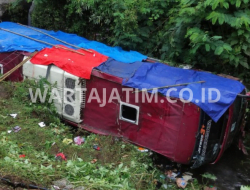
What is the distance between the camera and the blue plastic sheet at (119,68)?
23.5 ft

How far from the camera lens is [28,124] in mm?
7199

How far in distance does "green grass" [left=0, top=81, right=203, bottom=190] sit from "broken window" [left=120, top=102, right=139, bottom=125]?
571mm

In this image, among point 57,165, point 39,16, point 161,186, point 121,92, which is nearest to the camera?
point 57,165

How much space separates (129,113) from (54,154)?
2.00 m

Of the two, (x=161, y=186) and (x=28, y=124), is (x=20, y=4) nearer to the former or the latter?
(x=28, y=124)

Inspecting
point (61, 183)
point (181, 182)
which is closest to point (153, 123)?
point (181, 182)

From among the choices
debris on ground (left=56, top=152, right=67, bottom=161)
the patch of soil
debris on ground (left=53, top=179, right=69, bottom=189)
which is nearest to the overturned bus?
the patch of soil

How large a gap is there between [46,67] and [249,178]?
5706 mm

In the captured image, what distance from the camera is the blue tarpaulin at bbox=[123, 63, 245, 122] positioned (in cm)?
609

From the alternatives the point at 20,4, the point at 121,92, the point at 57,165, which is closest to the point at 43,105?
the point at 121,92

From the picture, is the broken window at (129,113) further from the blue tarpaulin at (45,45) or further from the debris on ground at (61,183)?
the debris on ground at (61,183)

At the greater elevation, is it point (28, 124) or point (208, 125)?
point (208, 125)

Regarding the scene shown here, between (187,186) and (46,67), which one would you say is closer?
(187,186)

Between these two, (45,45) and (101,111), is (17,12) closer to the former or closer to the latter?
(45,45)
